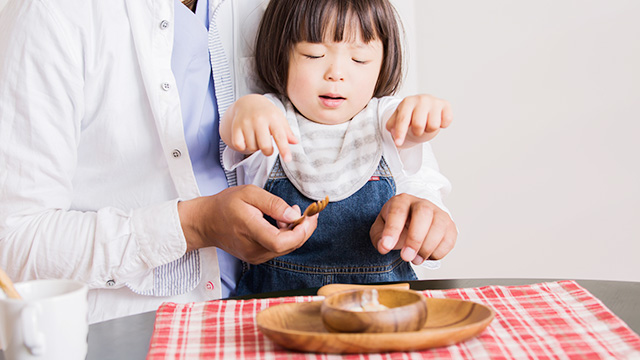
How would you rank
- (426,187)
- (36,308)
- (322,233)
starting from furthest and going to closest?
(426,187), (322,233), (36,308)

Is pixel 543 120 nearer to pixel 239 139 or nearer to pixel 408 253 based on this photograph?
pixel 408 253

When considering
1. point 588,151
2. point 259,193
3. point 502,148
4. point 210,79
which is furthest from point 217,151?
point 588,151

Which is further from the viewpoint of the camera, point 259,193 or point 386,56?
point 386,56

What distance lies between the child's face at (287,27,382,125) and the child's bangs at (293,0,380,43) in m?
0.01

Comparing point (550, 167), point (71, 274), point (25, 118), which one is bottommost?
point (550, 167)

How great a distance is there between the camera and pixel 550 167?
252 centimetres

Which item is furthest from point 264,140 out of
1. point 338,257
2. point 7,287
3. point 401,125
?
point 7,287

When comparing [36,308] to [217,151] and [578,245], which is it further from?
[578,245]

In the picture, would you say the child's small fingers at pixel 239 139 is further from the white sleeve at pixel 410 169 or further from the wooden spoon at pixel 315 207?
the white sleeve at pixel 410 169

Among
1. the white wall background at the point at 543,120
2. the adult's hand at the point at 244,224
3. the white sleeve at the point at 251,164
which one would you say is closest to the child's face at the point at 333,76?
the white sleeve at the point at 251,164

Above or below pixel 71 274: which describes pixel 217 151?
above

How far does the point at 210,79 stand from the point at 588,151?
168 cm

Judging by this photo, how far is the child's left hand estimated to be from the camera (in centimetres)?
116

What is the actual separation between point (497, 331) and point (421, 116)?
0.48m
